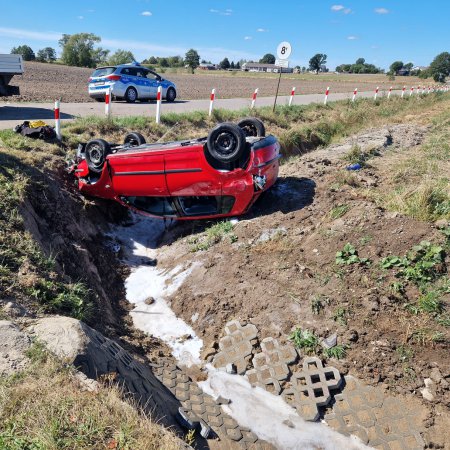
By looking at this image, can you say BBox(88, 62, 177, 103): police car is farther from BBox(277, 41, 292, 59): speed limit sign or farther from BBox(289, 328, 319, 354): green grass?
BBox(289, 328, 319, 354): green grass

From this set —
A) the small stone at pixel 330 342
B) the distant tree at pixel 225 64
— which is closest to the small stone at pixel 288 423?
the small stone at pixel 330 342

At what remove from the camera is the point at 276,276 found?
5.20m

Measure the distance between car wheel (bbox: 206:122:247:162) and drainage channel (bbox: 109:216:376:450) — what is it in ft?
6.70

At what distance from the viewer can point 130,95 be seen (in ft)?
50.9

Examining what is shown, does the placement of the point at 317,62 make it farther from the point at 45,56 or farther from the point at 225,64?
the point at 45,56

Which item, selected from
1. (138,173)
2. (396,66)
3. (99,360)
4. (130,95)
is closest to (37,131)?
(138,173)

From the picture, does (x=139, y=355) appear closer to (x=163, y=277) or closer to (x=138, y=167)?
(x=163, y=277)

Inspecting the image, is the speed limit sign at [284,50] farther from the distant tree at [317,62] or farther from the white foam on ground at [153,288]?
the distant tree at [317,62]

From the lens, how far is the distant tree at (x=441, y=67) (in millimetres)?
55094

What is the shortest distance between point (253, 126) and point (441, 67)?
60.8 metres

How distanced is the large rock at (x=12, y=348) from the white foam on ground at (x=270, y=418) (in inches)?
76.7

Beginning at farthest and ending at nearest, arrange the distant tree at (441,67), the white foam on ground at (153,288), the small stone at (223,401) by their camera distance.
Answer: the distant tree at (441,67) → the white foam on ground at (153,288) → the small stone at (223,401)

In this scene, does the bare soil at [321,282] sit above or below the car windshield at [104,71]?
below

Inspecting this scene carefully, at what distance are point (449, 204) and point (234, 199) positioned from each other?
3135 millimetres
